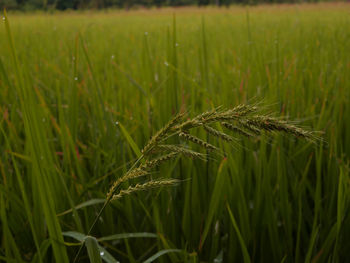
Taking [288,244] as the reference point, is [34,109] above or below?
above

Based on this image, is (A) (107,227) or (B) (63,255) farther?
(A) (107,227)

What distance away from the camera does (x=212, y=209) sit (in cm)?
85

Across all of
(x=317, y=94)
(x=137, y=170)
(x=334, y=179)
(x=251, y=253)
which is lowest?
(x=251, y=253)

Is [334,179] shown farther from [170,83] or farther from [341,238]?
[170,83]

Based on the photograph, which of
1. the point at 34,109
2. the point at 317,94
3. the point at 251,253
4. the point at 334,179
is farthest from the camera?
the point at 317,94

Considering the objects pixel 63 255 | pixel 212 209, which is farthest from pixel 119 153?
pixel 63 255

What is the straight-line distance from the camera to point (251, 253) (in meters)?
0.95

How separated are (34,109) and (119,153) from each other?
2.01 feet

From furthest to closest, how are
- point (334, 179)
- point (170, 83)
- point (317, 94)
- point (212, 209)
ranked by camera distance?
point (317, 94), point (170, 83), point (334, 179), point (212, 209)

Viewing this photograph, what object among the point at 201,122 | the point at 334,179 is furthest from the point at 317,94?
the point at 201,122

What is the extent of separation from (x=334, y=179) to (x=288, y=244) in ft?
1.08

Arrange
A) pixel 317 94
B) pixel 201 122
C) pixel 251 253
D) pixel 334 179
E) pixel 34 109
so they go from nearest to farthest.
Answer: pixel 201 122 → pixel 34 109 → pixel 251 253 → pixel 334 179 → pixel 317 94

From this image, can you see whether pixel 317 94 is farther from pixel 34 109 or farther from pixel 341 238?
pixel 34 109

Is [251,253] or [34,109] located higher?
[34,109]
